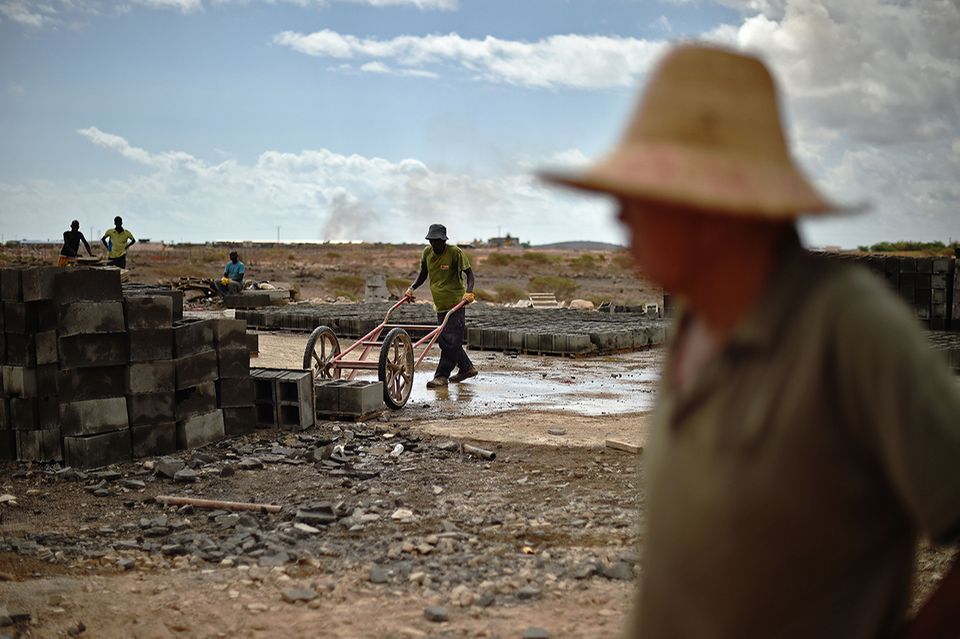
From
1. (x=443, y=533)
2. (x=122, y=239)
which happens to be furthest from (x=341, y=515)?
(x=122, y=239)

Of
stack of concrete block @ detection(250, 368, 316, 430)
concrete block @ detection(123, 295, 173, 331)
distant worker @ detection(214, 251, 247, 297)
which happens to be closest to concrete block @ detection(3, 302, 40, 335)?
concrete block @ detection(123, 295, 173, 331)

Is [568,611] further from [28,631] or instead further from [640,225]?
Result: [640,225]

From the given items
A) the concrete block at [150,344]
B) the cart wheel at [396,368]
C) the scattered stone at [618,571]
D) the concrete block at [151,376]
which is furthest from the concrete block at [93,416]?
the scattered stone at [618,571]

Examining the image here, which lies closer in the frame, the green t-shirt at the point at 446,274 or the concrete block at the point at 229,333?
the concrete block at the point at 229,333

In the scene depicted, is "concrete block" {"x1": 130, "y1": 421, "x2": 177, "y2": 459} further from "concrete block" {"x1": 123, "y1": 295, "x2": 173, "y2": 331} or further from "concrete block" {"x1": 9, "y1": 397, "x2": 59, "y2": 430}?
"concrete block" {"x1": 123, "y1": 295, "x2": 173, "y2": 331}

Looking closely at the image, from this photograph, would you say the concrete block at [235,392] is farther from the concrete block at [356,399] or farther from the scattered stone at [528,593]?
the scattered stone at [528,593]

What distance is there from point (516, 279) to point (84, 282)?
4721cm

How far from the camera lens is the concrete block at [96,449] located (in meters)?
7.30

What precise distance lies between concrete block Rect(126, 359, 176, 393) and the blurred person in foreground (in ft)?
22.5

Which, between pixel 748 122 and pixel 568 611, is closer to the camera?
pixel 748 122

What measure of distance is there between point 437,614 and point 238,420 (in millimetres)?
4709

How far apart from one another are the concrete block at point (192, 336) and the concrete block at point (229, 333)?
53 mm

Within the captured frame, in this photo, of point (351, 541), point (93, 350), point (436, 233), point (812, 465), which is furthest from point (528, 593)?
point (436, 233)

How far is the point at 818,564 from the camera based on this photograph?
1334mm
